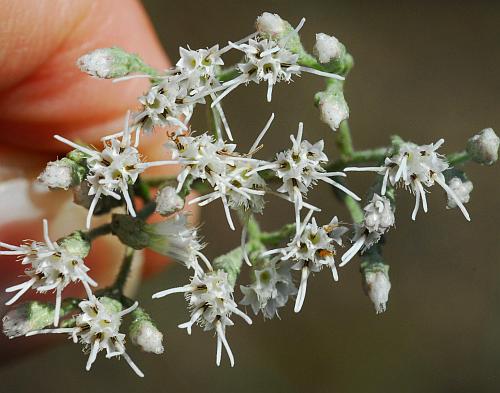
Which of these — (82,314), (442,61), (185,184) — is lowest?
(82,314)

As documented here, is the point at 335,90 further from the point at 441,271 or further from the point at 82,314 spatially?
the point at 441,271

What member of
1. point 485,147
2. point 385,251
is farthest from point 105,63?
point 385,251

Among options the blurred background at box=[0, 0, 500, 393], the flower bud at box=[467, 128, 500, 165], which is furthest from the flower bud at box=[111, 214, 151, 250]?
the blurred background at box=[0, 0, 500, 393]

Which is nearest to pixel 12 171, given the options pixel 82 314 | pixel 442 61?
pixel 82 314

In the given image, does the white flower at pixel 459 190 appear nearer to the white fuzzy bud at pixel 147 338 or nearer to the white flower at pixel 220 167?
the white flower at pixel 220 167

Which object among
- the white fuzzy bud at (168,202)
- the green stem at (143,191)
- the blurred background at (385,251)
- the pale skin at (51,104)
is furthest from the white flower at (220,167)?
the blurred background at (385,251)

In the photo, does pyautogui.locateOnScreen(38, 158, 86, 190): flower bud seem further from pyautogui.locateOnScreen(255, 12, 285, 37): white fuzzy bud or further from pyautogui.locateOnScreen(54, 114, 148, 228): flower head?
pyautogui.locateOnScreen(255, 12, 285, 37): white fuzzy bud
